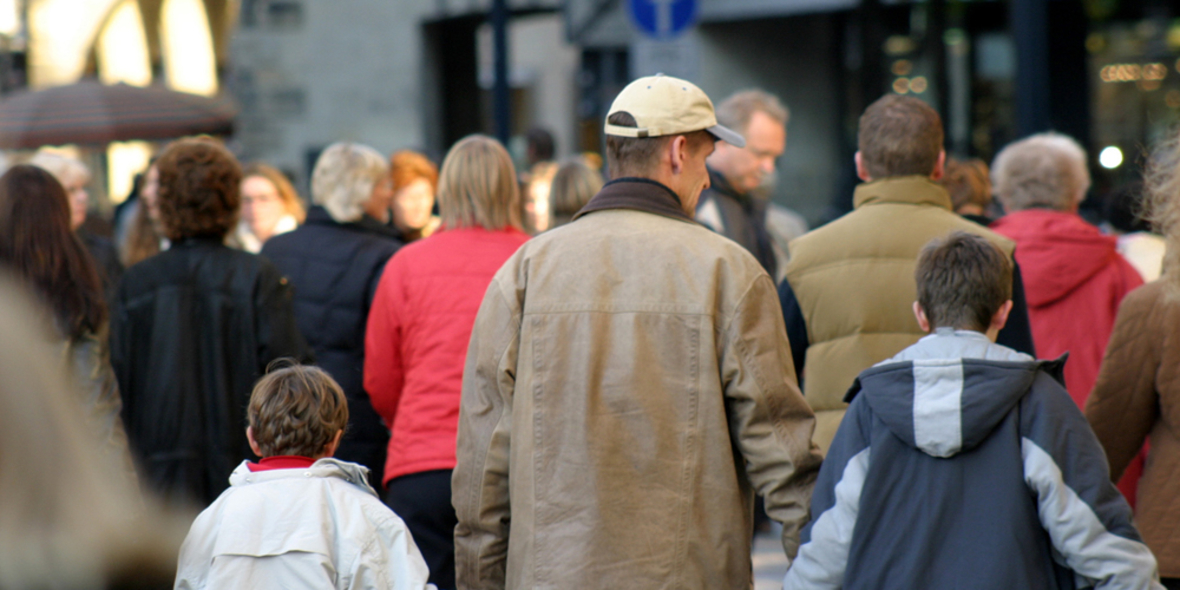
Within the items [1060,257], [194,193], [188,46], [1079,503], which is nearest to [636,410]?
[1079,503]

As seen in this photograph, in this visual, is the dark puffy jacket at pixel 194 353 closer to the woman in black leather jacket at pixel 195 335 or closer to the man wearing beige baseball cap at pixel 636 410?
the woman in black leather jacket at pixel 195 335

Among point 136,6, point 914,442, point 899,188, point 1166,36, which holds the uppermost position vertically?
point 136,6

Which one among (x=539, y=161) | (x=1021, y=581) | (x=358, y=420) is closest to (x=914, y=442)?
(x=1021, y=581)

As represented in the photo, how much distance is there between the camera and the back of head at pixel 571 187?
19.9 feet

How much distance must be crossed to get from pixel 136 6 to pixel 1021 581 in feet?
51.2

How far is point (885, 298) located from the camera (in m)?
4.18

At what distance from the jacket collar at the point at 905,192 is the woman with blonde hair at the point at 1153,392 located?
61cm

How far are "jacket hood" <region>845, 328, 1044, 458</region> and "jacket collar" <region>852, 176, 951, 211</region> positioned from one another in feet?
3.75

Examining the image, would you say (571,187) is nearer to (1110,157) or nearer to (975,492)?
(975,492)

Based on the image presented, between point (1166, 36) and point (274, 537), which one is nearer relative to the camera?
point (274, 537)

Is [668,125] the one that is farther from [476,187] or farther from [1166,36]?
[1166,36]

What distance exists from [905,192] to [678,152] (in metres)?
1.12

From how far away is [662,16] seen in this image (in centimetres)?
898

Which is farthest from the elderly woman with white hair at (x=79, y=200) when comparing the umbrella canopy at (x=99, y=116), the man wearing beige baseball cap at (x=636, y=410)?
the man wearing beige baseball cap at (x=636, y=410)
